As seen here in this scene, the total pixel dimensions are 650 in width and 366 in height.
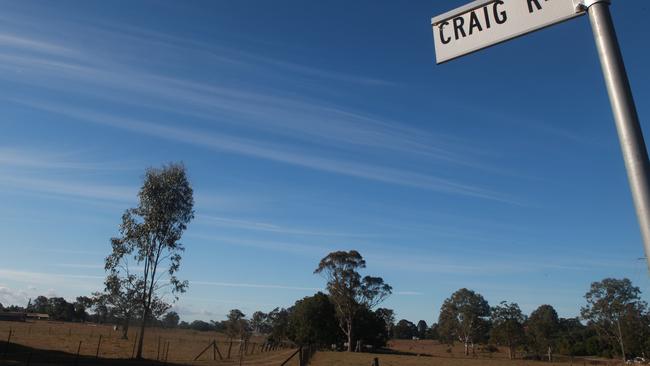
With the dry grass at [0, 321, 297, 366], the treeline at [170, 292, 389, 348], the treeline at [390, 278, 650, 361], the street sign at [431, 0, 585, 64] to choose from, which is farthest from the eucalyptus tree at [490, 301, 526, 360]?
the street sign at [431, 0, 585, 64]

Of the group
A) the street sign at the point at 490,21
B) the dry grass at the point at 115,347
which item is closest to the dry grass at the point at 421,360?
the dry grass at the point at 115,347

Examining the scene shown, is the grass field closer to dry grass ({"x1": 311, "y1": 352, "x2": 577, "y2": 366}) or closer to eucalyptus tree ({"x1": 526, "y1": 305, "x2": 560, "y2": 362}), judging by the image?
dry grass ({"x1": 311, "y1": 352, "x2": 577, "y2": 366})

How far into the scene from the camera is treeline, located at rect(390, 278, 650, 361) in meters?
62.2

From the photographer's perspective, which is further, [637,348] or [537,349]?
[537,349]

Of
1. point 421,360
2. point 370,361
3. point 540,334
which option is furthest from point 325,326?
point 540,334

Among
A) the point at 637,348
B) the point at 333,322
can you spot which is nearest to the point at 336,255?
the point at 333,322

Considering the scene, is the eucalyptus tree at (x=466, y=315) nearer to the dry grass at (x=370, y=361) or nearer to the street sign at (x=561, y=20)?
the dry grass at (x=370, y=361)

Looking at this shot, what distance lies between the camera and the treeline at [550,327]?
204 feet

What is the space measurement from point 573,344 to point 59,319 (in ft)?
406

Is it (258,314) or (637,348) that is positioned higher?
(258,314)

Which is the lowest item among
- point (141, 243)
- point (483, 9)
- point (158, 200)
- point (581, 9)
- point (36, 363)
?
point (36, 363)

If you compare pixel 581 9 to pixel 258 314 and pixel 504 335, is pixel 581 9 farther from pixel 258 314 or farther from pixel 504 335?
pixel 258 314

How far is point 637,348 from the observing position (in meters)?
62.2

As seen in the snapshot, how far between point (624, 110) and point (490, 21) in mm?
933
